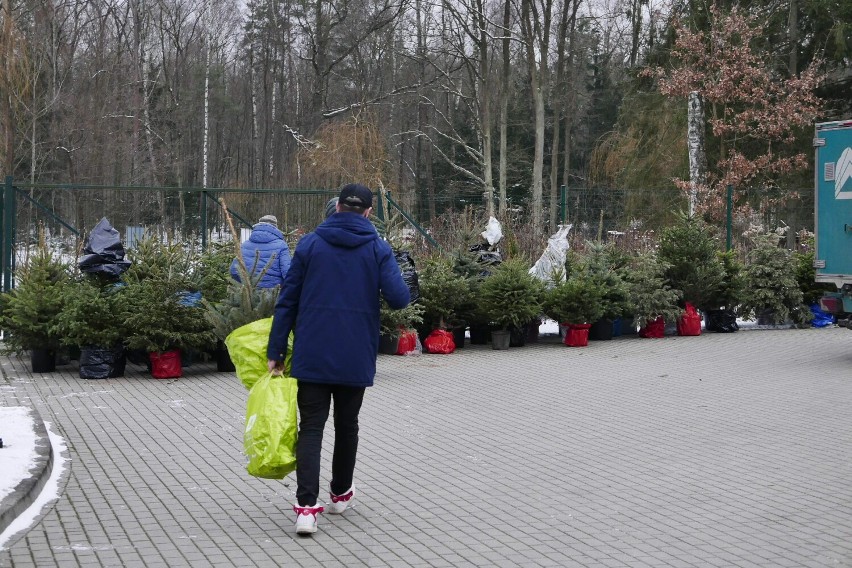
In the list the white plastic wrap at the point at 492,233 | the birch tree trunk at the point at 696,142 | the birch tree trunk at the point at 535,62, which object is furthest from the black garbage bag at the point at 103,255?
the birch tree trunk at the point at 535,62

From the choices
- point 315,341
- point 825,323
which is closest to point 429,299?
point 825,323

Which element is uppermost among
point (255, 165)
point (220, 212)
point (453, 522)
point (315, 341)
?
point (255, 165)

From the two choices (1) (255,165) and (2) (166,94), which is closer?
(2) (166,94)

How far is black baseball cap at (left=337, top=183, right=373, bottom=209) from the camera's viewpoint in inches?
243

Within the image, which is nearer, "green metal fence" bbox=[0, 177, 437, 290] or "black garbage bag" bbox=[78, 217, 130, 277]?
"black garbage bag" bbox=[78, 217, 130, 277]

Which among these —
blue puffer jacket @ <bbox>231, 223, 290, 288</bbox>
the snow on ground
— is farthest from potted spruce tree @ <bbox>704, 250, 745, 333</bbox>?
the snow on ground

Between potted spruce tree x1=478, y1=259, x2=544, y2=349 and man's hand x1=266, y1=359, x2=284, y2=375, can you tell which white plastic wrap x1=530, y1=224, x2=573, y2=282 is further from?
man's hand x1=266, y1=359, x2=284, y2=375

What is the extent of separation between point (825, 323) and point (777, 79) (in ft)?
58.8

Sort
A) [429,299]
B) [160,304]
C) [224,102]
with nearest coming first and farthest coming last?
[160,304]
[429,299]
[224,102]

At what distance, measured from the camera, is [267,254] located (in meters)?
12.4

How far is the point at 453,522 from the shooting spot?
6.30 metres

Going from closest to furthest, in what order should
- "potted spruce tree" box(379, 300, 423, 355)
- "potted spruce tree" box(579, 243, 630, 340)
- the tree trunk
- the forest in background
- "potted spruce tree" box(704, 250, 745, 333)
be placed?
"potted spruce tree" box(379, 300, 423, 355), "potted spruce tree" box(579, 243, 630, 340), "potted spruce tree" box(704, 250, 745, 333), the tree trunk, the forest in background

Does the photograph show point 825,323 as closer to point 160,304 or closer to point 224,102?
point 160,304

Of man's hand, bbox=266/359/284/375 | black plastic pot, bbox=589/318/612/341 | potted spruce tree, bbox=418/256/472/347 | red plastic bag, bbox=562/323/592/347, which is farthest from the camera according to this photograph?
black plastic pot, bbox=589/318/612/341
